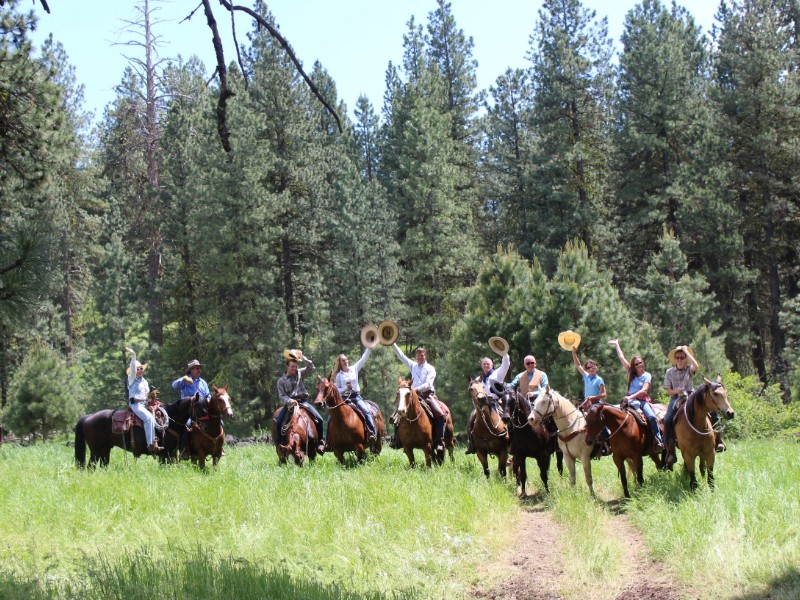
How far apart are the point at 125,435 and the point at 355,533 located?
8455 millimetres

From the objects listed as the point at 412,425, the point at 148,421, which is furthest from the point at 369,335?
the point at 148,421

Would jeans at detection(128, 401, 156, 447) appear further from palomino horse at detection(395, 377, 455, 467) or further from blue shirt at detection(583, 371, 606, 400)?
blue shirt at detection(583, 371, 606, 400)

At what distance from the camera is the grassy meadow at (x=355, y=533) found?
7.74 meters

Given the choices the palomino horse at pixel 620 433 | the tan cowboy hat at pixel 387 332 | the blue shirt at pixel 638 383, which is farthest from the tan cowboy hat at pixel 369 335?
the blue shirt at pixel 638 383

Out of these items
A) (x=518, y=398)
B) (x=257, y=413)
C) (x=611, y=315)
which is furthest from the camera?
(x=257, y=413)

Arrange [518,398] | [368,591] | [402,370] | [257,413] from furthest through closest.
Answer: [257,413] < [402,370] < [518,398] < [368,591]

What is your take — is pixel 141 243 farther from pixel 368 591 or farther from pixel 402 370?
pixel 368 591

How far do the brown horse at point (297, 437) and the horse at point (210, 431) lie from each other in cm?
116

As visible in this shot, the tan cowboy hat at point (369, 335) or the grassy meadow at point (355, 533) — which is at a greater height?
the tan cowboy hat at point (369, 335)

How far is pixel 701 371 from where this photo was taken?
1141 inches

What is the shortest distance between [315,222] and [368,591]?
35.8 metres

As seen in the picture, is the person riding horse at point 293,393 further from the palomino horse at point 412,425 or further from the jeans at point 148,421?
the jeans at point 148,421

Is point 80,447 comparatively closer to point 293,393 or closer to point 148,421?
point 148,421

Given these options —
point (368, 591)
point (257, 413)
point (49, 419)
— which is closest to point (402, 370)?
point (257, 413)
